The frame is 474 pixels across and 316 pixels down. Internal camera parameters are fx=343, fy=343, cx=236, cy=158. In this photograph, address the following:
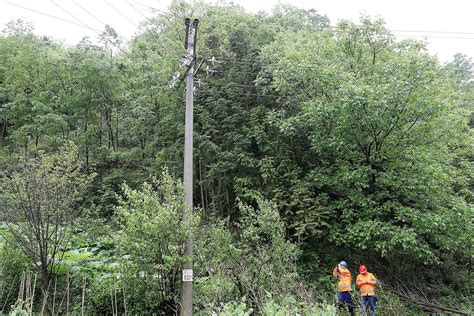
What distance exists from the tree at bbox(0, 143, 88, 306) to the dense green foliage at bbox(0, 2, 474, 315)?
4cm

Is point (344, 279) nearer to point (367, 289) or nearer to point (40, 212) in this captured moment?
point (367, 289)

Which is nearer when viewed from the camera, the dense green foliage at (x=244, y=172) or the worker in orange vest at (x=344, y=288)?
the dense green foliage at (x=244, y=172)

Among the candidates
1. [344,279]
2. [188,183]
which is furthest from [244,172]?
[344,279]

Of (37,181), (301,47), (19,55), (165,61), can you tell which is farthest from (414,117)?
(19,55)

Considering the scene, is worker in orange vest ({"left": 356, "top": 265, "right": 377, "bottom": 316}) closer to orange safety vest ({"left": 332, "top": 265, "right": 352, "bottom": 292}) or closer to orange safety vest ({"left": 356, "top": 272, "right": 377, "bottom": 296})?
orange safety vest ({"left": 356, "top": 272, "right": 377, "bottom": 296})

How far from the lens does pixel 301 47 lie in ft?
43.9

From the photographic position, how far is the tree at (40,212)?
7.80 metres

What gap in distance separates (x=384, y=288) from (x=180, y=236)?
7.33 meters

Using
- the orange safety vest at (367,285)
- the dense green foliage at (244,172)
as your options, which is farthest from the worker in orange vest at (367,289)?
the dense green foliage at (244,172)

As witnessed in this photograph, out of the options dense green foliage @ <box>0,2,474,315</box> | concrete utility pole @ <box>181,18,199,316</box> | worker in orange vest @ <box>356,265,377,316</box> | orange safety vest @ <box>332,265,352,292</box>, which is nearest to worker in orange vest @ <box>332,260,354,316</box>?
orange safety vest @ <box>332,265,352,292</box>

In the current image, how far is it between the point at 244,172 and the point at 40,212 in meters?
7.81

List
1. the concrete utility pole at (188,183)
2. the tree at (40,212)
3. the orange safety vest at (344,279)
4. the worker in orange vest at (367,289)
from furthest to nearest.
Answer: the orange safety vest at (344,279) < the worker in orange vest at (367,289) < the tree at (40,212) < the concrete utility pole at (188,183)

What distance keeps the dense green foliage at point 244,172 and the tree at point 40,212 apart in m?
0.04

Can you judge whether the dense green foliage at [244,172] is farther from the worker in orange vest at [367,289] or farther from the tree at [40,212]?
the worker in orange vest at [367,289]
